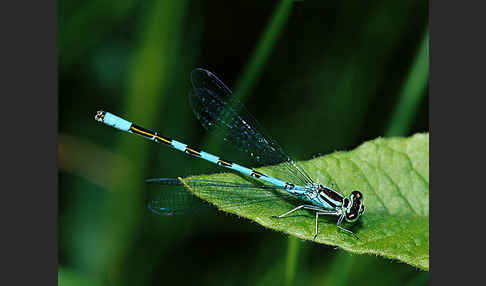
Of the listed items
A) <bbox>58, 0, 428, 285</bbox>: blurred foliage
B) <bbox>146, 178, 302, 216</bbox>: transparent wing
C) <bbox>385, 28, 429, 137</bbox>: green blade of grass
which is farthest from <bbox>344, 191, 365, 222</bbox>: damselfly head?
<bbox>385, 28, 429, 137</bbox>: green blade of grass

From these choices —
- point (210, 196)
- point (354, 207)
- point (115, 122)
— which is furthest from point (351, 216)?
point (115, 122)

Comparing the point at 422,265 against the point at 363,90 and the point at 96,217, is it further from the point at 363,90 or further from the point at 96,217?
the point at 96,217

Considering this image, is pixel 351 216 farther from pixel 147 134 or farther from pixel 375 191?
pixel 147 134

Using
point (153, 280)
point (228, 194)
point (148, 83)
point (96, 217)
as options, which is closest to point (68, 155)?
point (96, 217)

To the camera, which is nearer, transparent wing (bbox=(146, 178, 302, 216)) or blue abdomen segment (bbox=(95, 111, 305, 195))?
transparent wing (bbox=(146, 178, 302, 216))

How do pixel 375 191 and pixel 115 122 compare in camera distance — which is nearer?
pixel 375 191

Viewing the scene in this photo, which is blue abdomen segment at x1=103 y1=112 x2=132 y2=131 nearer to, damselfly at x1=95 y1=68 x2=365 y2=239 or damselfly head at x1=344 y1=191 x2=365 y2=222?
damselfly at x1=95 y1=68 x2=365 y2=239
